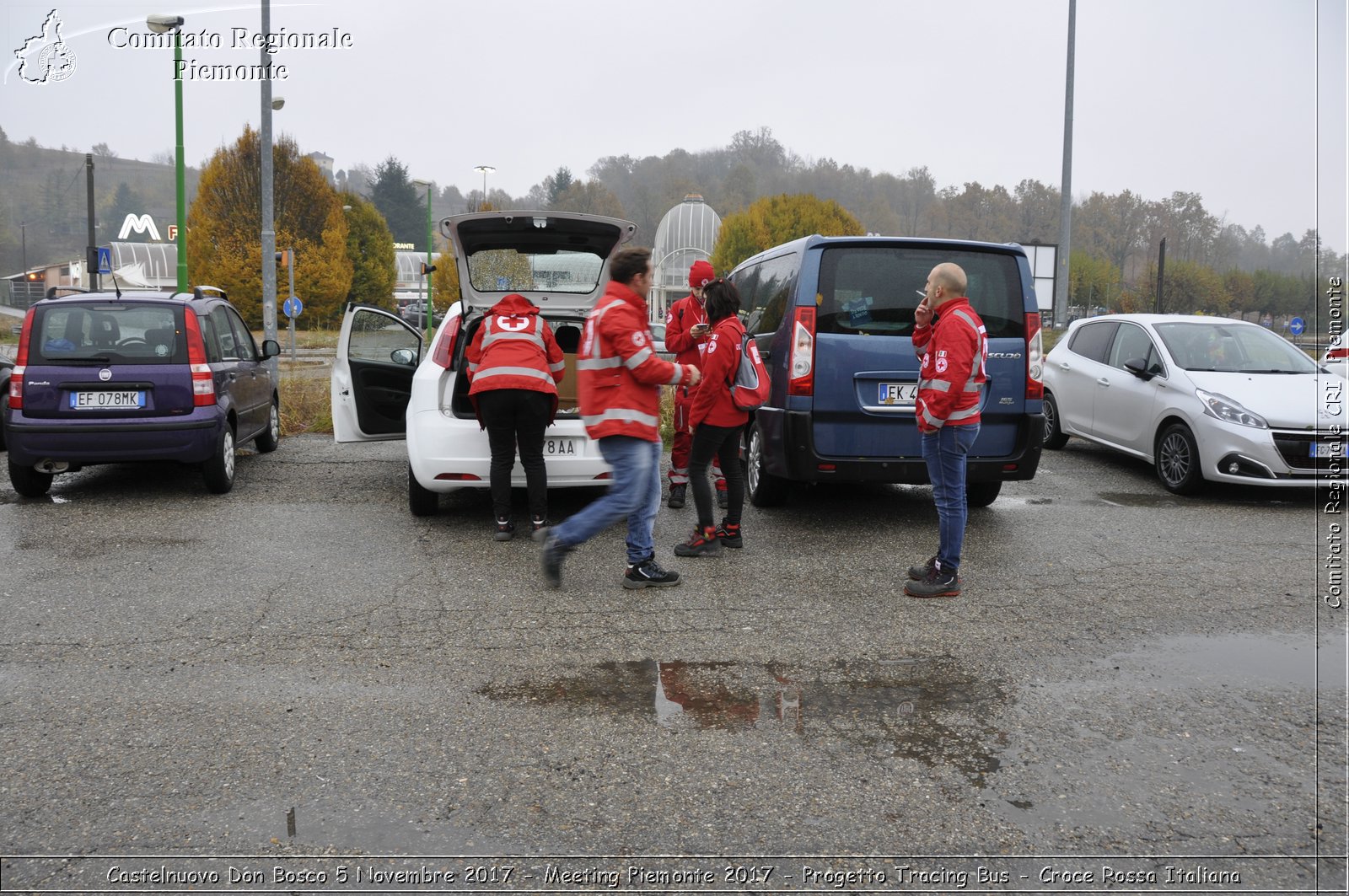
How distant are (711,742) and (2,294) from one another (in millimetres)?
108772

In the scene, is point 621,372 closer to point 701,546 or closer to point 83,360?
point 701,546

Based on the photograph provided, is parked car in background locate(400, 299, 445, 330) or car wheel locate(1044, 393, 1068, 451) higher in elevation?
parked car in background locate(400, 299, 445, 330)

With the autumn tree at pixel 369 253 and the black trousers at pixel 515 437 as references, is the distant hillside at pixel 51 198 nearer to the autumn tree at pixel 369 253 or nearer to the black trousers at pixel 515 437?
the autumn tree at pixel 369 253

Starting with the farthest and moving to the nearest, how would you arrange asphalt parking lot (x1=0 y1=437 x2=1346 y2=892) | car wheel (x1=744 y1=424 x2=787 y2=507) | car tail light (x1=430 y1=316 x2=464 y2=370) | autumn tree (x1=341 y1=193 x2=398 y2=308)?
autumn tree (x1=341 y1=193 x2=398 y2=308) < car wheel (x1=744 y1=424 x2=787 y2=507) < car tail light (x1=430 y1=316 x2=464 y2=370) < asphalt parking lot (x1=0 y1=437 x2=1346 y2=892)

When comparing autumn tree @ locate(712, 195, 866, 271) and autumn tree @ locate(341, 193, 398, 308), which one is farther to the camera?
autumn tree @ locate(712, 195, 866, 271)

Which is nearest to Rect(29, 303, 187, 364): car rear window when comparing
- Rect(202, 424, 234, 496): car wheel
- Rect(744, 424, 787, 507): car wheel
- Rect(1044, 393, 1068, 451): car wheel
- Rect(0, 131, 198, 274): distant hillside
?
Rect(202, 424, 234, 496): car wheel

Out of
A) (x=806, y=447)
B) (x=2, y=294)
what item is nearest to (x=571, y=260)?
(x=806, y=447)

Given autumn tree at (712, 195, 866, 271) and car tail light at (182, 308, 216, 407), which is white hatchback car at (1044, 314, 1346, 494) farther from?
autumn tree at (712, 195, 866, 271)

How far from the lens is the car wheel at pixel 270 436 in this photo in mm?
10422

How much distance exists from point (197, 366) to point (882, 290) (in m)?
5.20

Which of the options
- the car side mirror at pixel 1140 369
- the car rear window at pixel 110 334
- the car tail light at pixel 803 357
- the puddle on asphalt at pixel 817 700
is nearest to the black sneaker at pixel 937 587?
the puddle on asphalt at pixel 817 700

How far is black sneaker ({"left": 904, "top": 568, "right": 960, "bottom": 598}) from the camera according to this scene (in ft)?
17.6

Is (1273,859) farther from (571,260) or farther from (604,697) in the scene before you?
(571,260)

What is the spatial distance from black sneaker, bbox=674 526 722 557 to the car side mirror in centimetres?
497
